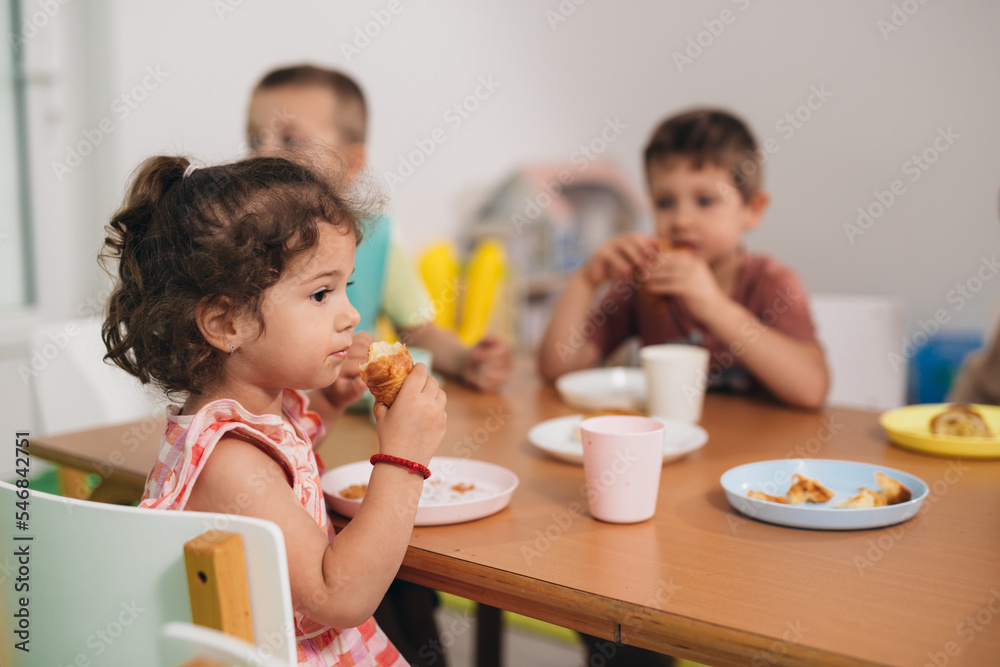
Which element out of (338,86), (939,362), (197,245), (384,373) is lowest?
(939,362)

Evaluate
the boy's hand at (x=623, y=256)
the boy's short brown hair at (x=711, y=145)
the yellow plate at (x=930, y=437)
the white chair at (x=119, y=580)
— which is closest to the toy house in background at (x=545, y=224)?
the boy's short brown hair at (x=711, y=145)

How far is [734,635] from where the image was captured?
64 centimetres

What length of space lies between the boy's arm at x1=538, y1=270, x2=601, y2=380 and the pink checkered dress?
0.78 m

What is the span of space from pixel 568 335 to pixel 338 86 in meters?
0.75

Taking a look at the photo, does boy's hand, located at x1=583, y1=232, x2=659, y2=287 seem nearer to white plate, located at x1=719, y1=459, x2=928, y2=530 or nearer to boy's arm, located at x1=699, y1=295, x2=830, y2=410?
boy's arm, located at x1=699, y1=295, x2=830, y2=410

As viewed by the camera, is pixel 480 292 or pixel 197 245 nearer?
pixel 197 245

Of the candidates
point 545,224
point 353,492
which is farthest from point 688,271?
point 545,224

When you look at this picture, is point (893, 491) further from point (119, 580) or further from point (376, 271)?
point (376, 271)

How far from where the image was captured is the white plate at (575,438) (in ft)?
3.56

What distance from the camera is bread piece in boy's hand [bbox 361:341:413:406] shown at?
0.84 m

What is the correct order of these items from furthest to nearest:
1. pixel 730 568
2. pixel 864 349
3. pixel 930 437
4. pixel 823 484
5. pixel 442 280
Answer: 1. pixel 442 280
2. pixel 864 349
3. pixel 930 437
4. pixel 823 484
5. pixel 730 568

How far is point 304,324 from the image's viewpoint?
843 mm

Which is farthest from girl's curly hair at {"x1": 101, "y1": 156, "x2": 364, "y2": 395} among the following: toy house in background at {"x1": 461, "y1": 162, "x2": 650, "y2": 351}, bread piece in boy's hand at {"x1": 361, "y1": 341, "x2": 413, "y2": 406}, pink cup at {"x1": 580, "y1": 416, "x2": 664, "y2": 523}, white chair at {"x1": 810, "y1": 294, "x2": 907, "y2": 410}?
toy house in background at {"x1": 461, "y1": 162, "x2": 650, "y2": 351}

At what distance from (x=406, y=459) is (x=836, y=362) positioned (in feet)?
4.93
